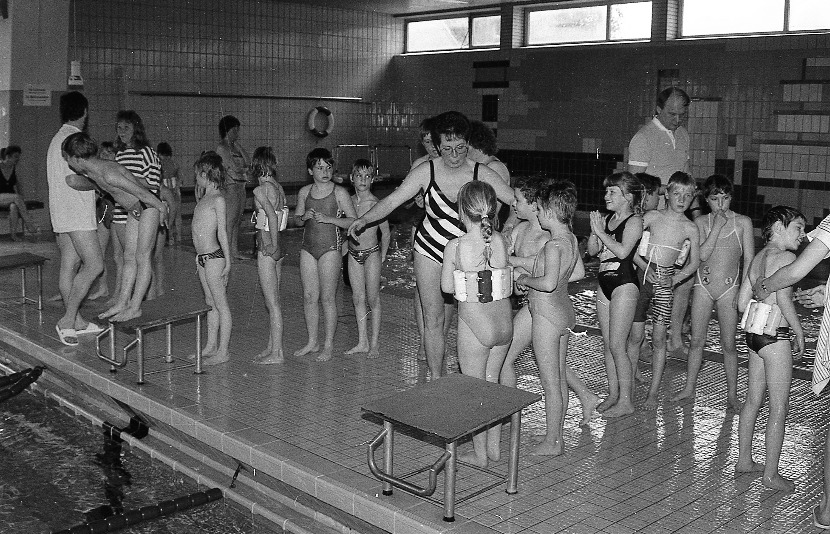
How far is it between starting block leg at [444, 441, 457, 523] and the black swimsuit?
2054 millimetres

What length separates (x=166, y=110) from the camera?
49.6 feet

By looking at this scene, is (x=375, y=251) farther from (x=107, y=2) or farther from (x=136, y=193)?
(x=107, y=2)

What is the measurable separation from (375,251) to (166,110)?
9039mm

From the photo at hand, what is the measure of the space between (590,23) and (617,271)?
10201 mm

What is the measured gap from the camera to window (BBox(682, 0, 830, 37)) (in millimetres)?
12180

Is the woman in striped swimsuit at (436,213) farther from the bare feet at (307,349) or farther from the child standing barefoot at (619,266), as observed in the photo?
the bare feet at (307,349)

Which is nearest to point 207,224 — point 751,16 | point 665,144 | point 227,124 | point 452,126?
point 452,126

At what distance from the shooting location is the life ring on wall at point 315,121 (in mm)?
17109

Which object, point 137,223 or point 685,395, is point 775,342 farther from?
point 137,223

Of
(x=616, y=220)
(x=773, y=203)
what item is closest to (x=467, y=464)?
(x=616, y=220)

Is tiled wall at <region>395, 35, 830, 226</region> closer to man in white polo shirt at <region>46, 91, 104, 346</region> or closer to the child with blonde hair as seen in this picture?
the child with blonde hair

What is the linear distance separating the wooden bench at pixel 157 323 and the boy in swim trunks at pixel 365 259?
119 centimetres

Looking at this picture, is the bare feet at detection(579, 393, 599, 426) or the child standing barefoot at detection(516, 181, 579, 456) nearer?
the child standing barefoot at detection(516, 181, 579, 456)

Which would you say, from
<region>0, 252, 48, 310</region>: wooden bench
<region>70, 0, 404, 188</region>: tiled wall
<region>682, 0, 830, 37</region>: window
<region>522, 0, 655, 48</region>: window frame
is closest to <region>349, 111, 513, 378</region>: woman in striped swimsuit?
<region>0, 252, 48, 310</region>: wooden bench
